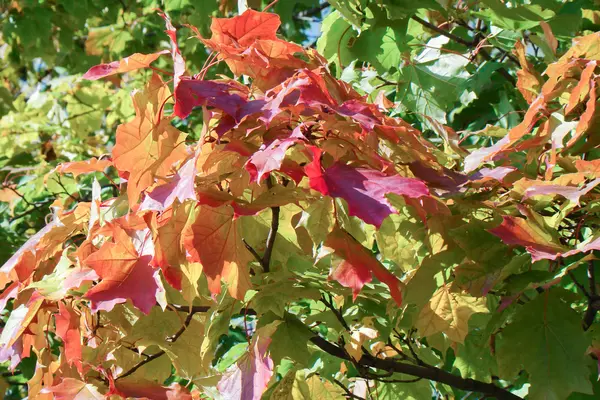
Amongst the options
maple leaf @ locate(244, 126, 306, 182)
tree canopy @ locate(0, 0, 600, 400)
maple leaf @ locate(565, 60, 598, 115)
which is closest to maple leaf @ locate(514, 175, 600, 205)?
tree canopy @ locate(0, 0, 600, 400)

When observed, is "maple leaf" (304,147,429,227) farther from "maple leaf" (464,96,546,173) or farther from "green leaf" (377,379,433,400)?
"green leaf" (377,379,433,400)

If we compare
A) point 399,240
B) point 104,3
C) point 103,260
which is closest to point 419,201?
point 399,240

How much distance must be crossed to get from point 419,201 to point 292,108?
183mm

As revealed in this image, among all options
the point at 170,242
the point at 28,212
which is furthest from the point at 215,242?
the point at 28,212

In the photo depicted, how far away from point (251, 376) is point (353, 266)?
0.21 metres

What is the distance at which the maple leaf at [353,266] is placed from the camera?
908 millimetres

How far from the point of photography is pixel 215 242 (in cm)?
91

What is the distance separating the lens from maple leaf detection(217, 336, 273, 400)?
38.7 inches

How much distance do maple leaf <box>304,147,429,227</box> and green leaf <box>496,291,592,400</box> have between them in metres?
0.29

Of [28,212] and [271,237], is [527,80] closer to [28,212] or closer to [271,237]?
[271,237]

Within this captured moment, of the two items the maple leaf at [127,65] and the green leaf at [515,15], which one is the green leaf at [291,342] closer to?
the maple leaf at [127,65]

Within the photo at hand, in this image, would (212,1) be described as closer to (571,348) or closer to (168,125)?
(168,125)

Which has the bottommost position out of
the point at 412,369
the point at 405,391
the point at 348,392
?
the point at 405,391

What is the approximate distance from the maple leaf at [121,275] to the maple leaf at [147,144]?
0.06 meters
